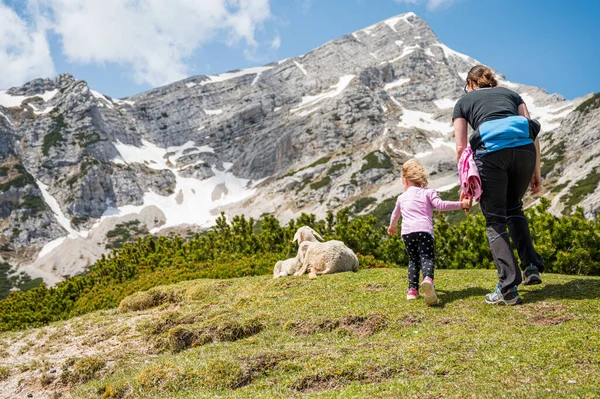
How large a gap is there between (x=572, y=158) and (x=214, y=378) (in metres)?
196

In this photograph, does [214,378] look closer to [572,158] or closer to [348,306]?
[348,306]

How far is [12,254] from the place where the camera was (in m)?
192

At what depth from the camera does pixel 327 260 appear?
1435cm

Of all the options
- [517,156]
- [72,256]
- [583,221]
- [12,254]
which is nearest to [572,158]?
[583,221]

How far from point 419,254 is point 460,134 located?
265 centimetres

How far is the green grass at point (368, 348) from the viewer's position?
192 inches

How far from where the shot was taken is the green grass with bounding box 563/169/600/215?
119412 mm

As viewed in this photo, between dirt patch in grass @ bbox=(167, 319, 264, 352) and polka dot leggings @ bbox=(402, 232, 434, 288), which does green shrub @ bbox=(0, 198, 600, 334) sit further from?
polka dot leggings @ bbox=(402, 232, 434, 288)

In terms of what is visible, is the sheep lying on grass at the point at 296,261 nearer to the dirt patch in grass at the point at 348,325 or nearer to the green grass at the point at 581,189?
the dirt patch in grass at the point at 348,325

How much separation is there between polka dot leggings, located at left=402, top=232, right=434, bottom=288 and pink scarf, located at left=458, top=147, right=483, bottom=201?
1.50 m

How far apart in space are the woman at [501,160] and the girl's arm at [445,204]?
1.38 feet

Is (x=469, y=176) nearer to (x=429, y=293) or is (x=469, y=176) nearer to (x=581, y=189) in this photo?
(x=429, y=293)

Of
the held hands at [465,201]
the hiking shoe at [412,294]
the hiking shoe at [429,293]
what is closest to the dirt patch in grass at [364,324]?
the hiking shoe at [429,293]

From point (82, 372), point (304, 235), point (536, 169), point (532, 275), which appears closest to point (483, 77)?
point (536, 169)
